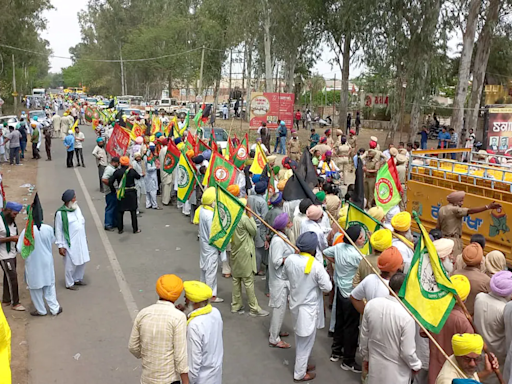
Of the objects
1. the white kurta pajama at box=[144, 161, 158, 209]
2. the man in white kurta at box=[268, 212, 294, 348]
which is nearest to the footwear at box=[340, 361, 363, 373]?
the man in white kurta at box=[268, 212, 294, 348]

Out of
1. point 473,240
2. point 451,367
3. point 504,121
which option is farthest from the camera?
point 504,121

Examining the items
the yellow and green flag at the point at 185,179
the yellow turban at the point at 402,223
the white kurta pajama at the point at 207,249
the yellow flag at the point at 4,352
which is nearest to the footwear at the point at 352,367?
the yellow turban at the point at 402,223

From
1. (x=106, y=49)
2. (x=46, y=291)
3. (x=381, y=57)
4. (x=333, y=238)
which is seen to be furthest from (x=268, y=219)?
(x=106, y=49)

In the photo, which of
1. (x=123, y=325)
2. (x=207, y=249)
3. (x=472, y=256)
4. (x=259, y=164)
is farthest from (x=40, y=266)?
(x=259, y=164)

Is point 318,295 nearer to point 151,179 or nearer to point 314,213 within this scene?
point 314,213

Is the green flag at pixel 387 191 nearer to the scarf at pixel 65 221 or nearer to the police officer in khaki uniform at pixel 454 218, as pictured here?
the police officer in khaki uniform at pixel 454 218

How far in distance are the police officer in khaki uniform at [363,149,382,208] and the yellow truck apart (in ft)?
4.82

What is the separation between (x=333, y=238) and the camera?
699cm

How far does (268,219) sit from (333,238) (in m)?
1.25

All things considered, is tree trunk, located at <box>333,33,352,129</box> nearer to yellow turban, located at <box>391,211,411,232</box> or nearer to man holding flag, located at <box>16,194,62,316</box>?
yellow turban, located at <box>391,211,411,232</box>

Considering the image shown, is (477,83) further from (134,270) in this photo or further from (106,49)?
(106,49)

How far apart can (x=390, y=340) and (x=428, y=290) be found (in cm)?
54

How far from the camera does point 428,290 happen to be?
4.27m

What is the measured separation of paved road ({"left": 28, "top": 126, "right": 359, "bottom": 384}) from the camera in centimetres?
563
